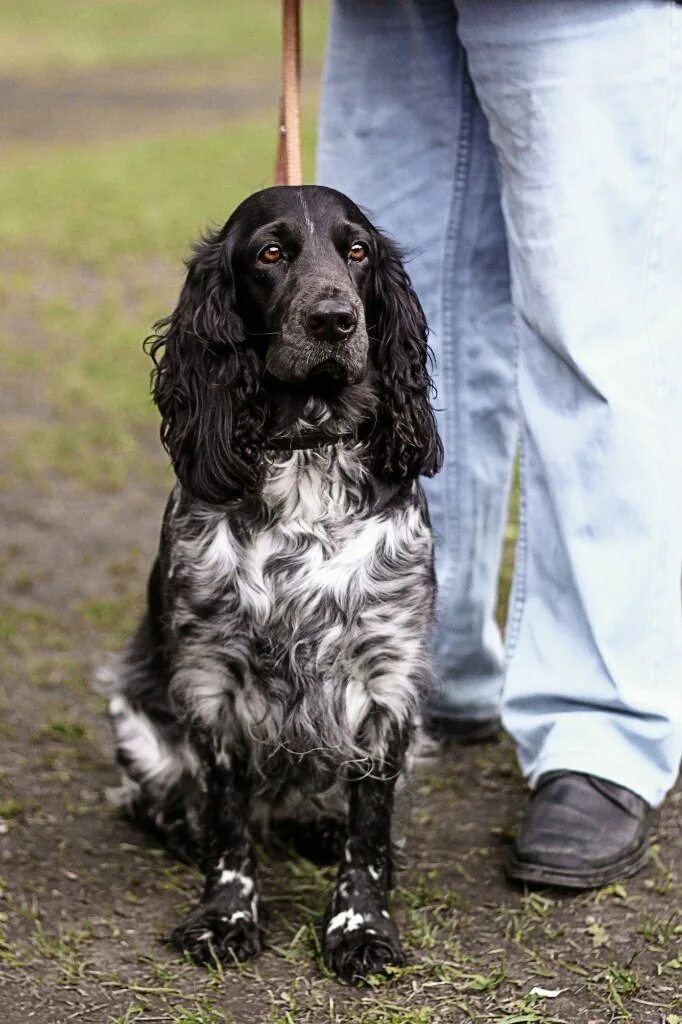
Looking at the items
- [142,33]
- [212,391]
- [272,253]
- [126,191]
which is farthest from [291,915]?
[142,33]

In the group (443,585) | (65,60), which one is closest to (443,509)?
(443,585)

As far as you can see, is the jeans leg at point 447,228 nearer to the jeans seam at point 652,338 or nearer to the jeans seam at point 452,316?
the jeans seam at point 452,316

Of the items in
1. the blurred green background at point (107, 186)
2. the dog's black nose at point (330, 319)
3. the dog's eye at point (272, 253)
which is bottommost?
the blurred green background at point (107, 186)

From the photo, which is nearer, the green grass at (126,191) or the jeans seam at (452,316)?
the jeans seam at (452,316)

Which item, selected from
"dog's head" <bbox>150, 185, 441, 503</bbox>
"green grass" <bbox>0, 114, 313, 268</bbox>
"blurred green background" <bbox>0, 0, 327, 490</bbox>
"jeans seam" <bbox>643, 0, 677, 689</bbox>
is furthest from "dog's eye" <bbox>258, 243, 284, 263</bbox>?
"green grass" <bbox>0, 114, 313, 268</bbox>

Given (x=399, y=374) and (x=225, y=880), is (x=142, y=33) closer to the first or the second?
(x=399, y=374)

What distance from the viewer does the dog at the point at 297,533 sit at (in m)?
2.96

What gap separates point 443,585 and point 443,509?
0.20m

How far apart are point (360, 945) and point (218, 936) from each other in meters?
0.30

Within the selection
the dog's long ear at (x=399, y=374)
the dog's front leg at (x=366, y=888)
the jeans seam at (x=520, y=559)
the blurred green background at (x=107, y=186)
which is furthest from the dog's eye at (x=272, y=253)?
the dog's front leg at (x=366, y=888)

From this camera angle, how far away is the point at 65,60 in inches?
784

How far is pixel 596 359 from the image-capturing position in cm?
313

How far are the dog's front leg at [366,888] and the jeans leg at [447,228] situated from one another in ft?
2.12

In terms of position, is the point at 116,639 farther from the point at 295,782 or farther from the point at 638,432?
the point at 638,432
